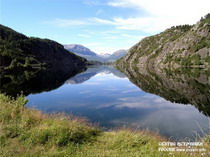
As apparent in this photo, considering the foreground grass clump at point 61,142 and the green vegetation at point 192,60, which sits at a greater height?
the green vegetation at point 192,60

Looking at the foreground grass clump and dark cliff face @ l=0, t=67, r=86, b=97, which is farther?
dark cliff face @ l=0, t=67, r=86, b=97

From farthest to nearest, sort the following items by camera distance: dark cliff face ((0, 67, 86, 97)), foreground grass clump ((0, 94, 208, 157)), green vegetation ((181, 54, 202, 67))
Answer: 1. green vegetation ((181, 54, 202, 67))
2. dark cliff face ((0, 67, 86, 97))
3. foreground grass clump ((0, 94, 208, 157))

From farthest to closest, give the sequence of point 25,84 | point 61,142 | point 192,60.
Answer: point 192,60
point 25,84
point 61,142

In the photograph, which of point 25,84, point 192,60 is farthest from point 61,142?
point 192,60

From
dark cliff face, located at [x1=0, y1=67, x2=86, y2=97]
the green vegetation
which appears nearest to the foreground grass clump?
dark cliff face, located at [x1=0, y1=67, x2=86, y2=97]

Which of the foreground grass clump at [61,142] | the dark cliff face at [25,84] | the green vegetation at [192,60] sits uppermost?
the green vegetation at [192,60]

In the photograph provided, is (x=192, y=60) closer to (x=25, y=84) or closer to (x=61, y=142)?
(x=25, y=84)

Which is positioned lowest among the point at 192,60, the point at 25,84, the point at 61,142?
the point at 25,84

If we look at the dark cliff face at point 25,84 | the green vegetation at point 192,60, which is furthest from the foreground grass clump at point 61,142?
the green vegetation at point 192,60

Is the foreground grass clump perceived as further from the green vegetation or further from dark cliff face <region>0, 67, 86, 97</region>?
the green vegetation

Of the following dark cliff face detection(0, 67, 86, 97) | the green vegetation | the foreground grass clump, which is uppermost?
the green vegetation

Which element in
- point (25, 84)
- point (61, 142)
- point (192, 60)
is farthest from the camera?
point (192, 60)

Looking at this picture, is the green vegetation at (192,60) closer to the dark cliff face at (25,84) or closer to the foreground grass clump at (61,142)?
the dark cliff face at (25,84)

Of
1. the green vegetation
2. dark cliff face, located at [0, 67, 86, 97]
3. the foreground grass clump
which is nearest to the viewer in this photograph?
the foreground grass clump
